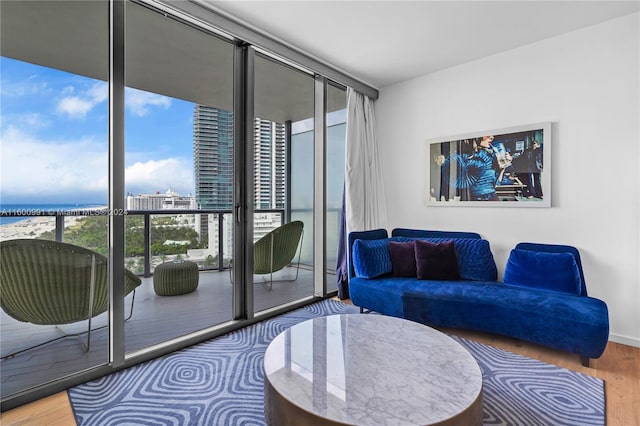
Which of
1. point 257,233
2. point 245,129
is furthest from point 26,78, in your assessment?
point 257,233

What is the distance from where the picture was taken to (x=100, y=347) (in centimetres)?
213

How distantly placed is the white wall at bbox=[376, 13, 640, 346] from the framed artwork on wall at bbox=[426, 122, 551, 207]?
8cm

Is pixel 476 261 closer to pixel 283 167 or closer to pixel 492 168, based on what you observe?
pixel 492 168

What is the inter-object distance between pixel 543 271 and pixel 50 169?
3.55 m

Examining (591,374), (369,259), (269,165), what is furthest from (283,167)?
(591,374)

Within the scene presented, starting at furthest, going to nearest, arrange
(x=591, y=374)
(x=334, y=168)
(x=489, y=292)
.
A: (x=334, y=168)
(x=489, y=292)
(x=591, y=374)

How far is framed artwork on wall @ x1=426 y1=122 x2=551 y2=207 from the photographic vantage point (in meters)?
2.98

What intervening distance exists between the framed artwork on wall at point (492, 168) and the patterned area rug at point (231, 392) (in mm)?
1462

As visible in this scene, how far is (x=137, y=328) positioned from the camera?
2332 mm

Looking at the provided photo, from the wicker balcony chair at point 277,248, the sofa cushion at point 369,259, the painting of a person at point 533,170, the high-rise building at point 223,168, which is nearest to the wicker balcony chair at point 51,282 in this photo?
the high-rise building at point 223,168

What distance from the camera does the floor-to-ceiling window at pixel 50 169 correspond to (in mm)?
1802

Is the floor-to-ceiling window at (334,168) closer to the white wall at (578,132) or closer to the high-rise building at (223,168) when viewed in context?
the high-rise building at (223,168)

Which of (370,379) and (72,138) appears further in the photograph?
(72,138)

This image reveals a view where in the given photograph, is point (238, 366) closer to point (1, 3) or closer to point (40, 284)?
point (40, 284)
